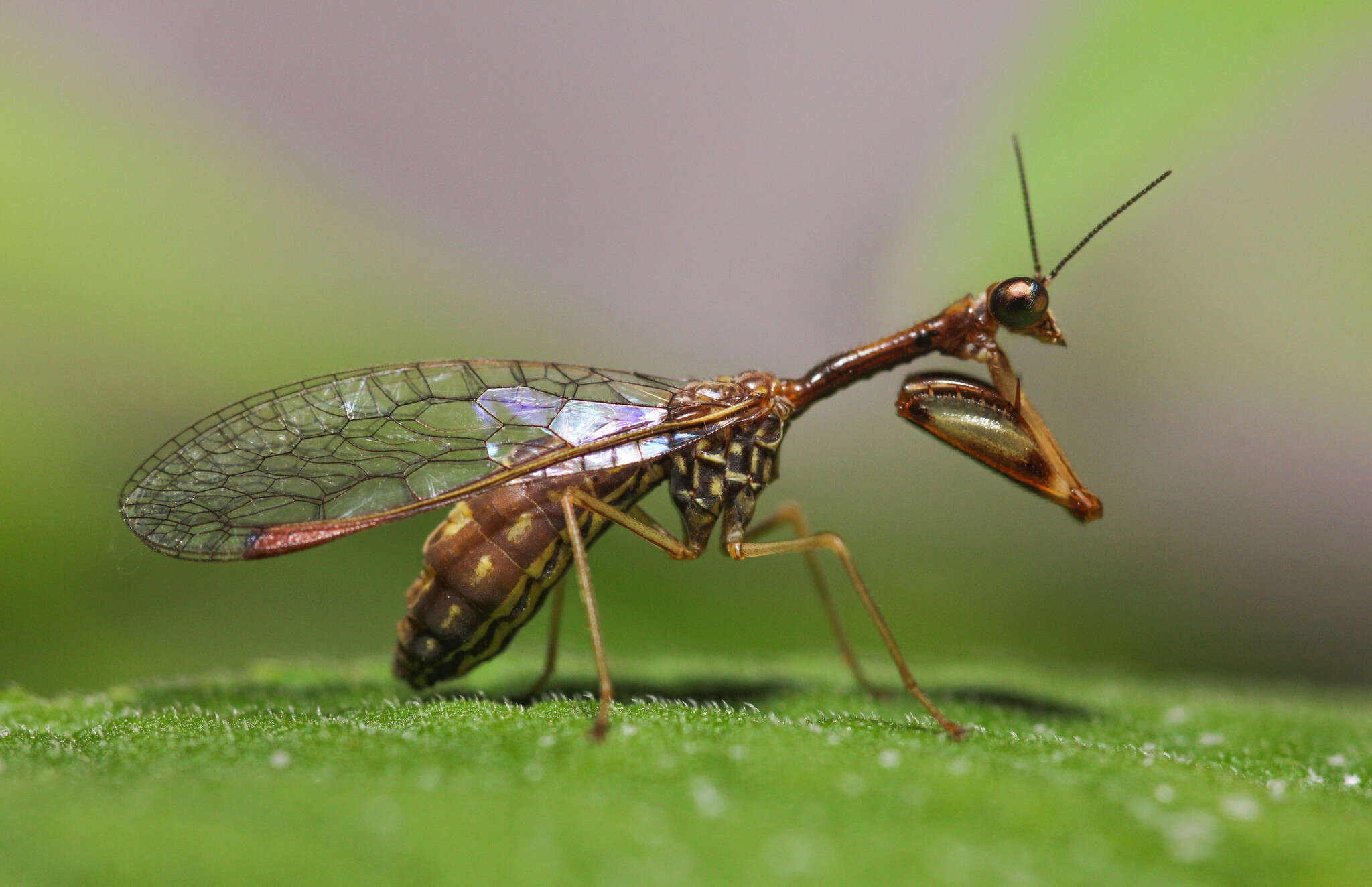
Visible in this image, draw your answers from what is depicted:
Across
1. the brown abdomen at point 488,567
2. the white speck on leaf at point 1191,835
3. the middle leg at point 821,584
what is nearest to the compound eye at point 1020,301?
the middle leg at point 821,584

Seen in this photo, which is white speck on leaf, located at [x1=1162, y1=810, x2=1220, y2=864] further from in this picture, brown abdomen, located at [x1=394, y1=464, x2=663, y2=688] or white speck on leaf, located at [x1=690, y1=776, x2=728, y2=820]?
brown abdomen, located at [x1=394, y1=464, x2=663, y2=688]

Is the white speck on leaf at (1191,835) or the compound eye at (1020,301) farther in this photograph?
the compound eye at (1020,301)


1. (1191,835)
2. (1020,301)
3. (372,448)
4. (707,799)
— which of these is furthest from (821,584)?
(1191,835)

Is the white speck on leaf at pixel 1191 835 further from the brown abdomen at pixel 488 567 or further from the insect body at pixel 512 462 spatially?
the brown abdomen at pixel 488 567

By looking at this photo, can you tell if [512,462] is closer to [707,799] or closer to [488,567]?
[488,567]

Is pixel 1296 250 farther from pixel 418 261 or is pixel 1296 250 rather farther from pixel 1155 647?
pixel 418 261

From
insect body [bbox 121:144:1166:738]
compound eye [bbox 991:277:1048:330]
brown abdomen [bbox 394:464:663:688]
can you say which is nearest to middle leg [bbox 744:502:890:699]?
insect body [bbox 121:144:1166:738]
